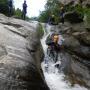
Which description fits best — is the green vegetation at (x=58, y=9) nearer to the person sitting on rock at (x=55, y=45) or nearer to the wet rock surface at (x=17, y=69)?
the person sitting on rock at (x=55, y=45)

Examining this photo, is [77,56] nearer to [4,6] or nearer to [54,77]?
[54,77]

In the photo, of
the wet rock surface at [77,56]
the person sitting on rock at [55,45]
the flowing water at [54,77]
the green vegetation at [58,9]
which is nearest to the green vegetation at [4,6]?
the green vegetation at [58,9]

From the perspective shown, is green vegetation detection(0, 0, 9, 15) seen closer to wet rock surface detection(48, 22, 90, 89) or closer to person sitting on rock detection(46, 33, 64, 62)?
wet rock surface detection(48, 22, 90, 89)

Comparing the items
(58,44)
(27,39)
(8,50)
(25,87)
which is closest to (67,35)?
(58,44)

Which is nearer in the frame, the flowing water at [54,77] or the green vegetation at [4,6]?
the flowing water at [54,77]

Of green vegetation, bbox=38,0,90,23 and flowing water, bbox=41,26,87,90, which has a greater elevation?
green vegetation, bbox=38,0,90,23

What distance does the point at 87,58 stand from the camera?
2228cm

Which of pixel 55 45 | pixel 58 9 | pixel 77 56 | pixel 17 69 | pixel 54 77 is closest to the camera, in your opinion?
pixel 17 69

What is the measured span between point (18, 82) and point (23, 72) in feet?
2.37

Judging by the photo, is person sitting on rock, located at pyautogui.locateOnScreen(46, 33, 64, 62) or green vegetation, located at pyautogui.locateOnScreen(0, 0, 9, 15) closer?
person sitting on rock, located at pyautogui.locateOnScreen(46, 33, 64, 62)

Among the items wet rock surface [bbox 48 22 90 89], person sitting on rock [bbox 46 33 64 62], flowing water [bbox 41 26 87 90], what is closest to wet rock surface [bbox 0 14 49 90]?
flowing water [bbox 41 26 87 90]

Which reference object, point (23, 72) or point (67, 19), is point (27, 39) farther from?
point (67, 19)

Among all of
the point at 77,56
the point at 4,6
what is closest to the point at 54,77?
the point at 77,56

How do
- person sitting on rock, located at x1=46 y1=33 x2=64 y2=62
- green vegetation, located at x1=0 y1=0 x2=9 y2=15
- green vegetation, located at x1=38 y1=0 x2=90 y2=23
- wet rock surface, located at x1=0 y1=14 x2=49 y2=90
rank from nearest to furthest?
wet rock surface, located at x1=0 y1=14 x2=49 y2=90, person sitting on rock, located at x1=46 y1=33 x2=64 y2=62, green vegetation, located at x1=38 y1=0 x2=90 y2=23, green vegetation, located at x1=0 y1=0 x2=9 y2=15
